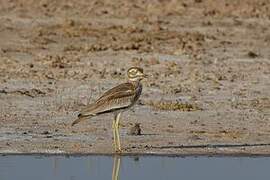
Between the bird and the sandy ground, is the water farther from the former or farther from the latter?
the bird

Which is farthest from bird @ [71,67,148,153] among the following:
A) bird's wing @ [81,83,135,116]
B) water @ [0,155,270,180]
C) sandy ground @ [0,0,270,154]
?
water @ [0,155,270,180]

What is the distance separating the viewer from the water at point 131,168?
11758 millimetres

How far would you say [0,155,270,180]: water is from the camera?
11.8 meters

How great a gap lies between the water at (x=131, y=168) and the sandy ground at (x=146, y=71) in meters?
0.32

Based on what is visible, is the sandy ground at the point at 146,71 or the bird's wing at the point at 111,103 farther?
the sandy ground at the point at 146,71

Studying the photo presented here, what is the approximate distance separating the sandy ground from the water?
0.32 m

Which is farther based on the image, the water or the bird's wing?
the bird's wing

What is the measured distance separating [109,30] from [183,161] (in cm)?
1133

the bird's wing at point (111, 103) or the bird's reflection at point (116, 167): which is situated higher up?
the bird's wing at point (111, 103)

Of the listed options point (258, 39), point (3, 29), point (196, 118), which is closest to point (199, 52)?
point (258, 39)

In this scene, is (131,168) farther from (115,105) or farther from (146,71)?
(146,71)

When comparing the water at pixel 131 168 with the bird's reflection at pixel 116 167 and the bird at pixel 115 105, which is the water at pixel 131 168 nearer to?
the bird's reflection at pixel 116 167

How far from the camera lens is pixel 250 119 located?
1527 centimetres

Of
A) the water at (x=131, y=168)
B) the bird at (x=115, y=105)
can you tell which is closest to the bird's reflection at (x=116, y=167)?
the water at (x=131, y=168)
